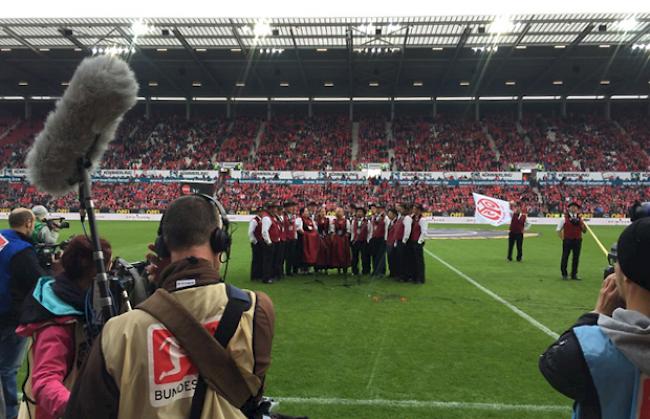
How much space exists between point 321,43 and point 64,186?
1288 inches

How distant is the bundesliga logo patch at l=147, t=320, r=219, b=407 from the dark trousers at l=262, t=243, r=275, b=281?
8.82 meters

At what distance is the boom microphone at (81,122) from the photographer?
5.65 feet

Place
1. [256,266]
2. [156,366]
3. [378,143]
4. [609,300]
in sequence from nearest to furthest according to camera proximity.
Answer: [156,366]
[609,300]
[256,266]
[378,143]

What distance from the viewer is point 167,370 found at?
1.45m

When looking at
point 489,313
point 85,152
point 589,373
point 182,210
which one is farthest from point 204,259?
point 489,313

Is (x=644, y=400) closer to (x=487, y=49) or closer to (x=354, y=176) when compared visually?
(x=487, y=49)

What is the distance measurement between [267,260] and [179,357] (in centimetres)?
900

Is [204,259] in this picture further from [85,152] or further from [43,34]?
[43,34]

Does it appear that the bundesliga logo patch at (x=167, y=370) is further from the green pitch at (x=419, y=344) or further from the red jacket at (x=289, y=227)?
the red jacket at (x=289, y=227)

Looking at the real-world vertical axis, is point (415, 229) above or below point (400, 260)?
above

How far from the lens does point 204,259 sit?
1653 mm

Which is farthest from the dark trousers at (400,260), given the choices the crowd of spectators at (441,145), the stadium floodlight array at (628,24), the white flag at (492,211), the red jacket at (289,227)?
the crowd of spectators at (441,145)

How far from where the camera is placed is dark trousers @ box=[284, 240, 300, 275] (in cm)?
1164

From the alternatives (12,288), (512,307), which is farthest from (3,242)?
(512,307)
